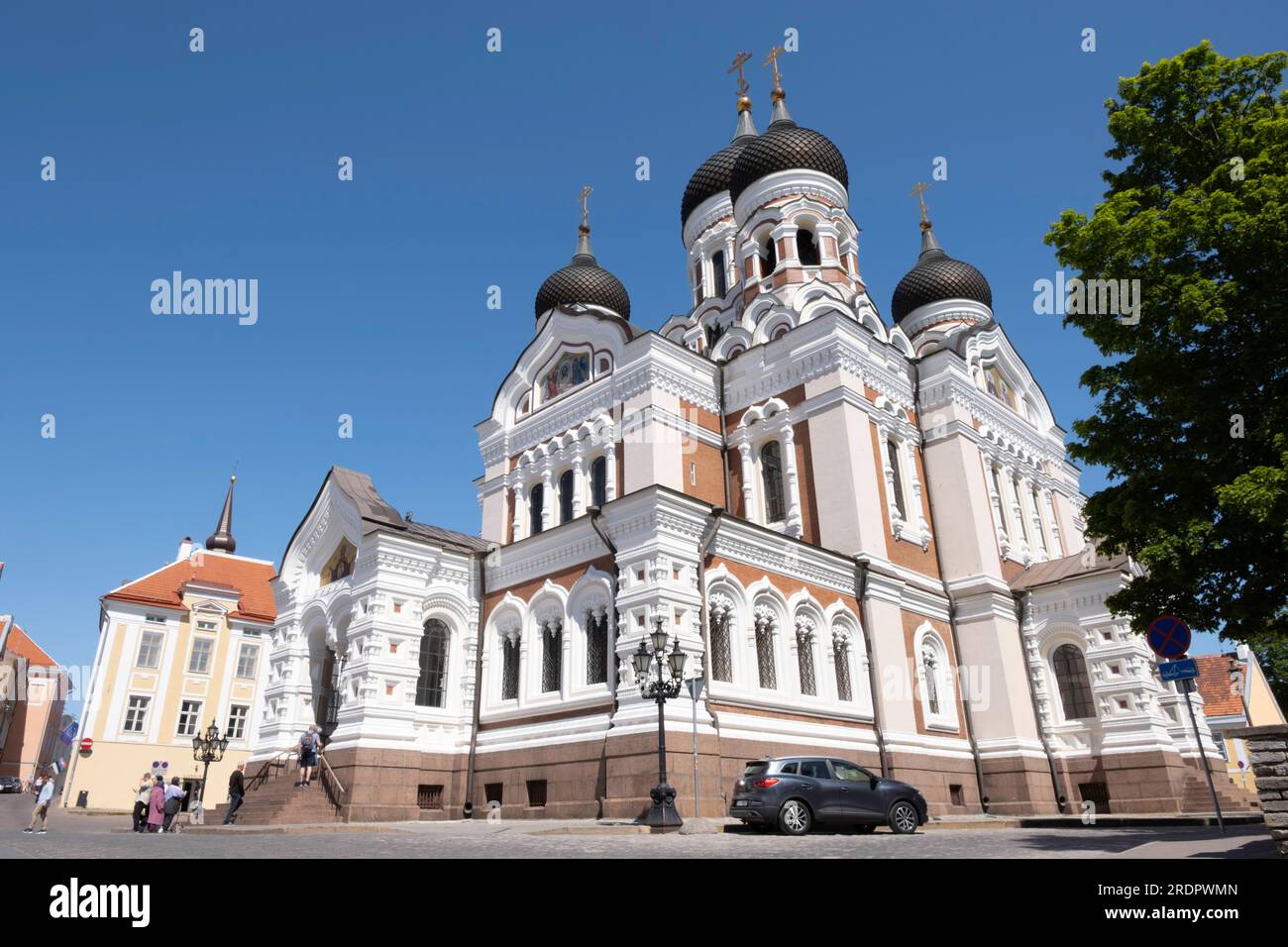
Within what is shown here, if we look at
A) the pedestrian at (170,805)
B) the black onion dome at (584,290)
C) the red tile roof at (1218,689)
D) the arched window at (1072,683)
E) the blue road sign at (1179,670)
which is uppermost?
the black onion dome at (584,290)

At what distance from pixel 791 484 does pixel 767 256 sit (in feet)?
34.2

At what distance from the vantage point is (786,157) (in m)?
29.9

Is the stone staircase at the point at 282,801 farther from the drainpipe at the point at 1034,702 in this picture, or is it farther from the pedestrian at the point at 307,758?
the drainpipe at the point at 1034,702

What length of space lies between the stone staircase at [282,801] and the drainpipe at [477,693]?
276 centimetres

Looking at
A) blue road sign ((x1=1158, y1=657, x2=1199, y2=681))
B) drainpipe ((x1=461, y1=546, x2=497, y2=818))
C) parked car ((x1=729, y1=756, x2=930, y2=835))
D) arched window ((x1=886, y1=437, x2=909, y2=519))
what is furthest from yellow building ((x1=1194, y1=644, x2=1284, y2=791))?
drainpipe ((x1=461, y1=546, x2=497, y2=818))

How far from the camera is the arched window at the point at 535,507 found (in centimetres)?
2598

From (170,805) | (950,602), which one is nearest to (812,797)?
(950,602)

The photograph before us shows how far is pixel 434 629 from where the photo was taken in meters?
20.4

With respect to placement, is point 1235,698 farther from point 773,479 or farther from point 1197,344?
point 1197,344

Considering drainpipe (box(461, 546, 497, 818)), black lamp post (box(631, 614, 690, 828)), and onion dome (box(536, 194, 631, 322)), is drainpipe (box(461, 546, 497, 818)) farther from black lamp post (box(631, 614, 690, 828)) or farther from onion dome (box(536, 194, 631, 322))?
onion dome (box(536, 194, 631, 322))

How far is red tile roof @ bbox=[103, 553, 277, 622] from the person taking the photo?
39000 millimetres

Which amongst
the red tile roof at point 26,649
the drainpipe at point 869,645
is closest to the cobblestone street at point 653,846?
the drainpipe at point 869,645
